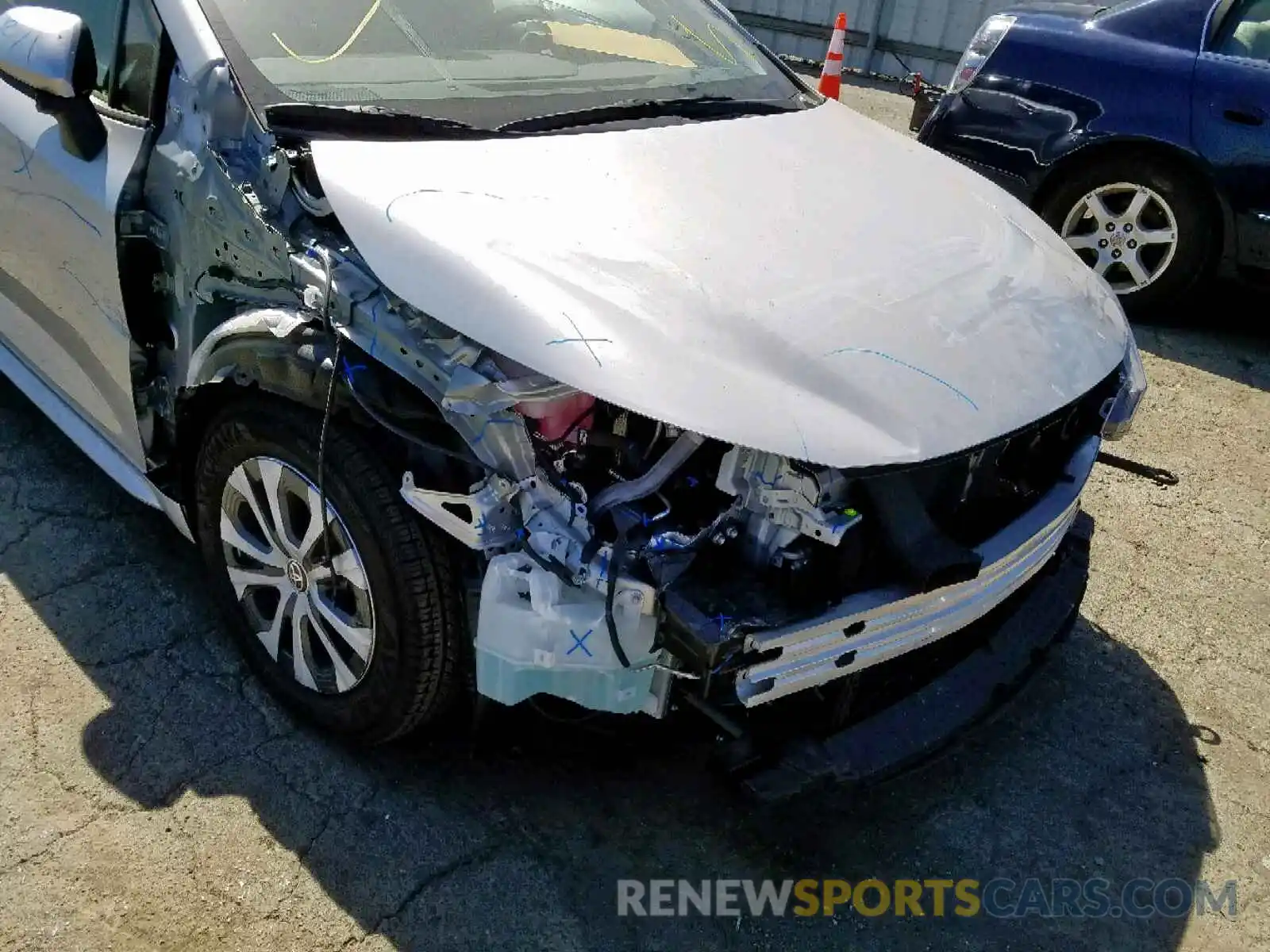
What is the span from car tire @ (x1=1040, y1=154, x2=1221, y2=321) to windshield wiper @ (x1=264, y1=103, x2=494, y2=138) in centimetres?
384

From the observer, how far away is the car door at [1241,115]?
486 cm

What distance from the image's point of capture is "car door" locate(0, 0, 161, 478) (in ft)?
7.95

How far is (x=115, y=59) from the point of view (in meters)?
2.51

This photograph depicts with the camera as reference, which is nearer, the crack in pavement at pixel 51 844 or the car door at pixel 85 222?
the crack in pavement at pixel 51 844

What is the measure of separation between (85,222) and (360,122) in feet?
2.40

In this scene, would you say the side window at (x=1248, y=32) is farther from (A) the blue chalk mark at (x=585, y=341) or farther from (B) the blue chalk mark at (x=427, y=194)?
(A) the blue chalk mark at (x=585, y=341)

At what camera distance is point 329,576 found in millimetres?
2236

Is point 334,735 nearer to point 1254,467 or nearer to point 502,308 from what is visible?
point 502,308

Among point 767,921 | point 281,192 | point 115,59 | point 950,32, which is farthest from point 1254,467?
point 950,32

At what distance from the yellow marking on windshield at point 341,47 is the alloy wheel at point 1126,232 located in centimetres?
369

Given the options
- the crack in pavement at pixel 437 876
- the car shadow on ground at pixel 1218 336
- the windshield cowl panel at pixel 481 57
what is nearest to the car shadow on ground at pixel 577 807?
the crack in pavement at pixel 437 876

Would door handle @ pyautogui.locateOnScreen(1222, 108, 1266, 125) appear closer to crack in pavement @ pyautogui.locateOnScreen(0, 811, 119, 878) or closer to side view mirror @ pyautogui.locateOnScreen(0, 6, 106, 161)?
side view mirror @ pyautogui.locateOnScreen(0, 6, 106, 161)

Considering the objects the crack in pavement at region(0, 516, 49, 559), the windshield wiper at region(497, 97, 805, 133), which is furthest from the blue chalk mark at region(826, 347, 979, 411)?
the crack in pavement at region(0, 516, 49, 559)

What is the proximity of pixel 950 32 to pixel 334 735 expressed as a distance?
965 cm
